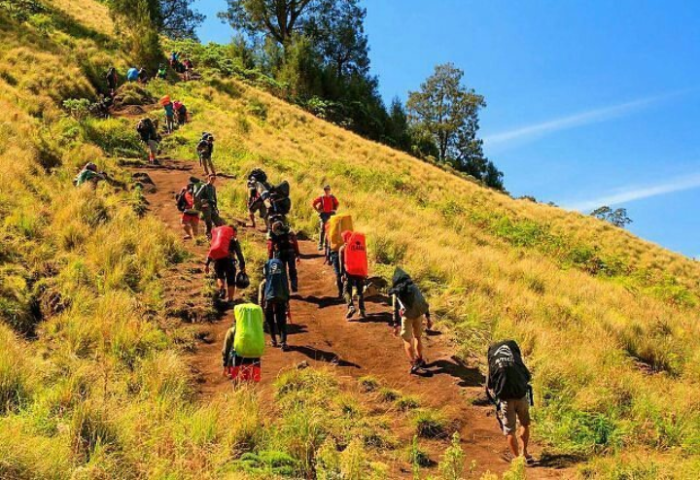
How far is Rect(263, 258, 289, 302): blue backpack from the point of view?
9.13 meters

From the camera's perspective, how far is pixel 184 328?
31.7 feet

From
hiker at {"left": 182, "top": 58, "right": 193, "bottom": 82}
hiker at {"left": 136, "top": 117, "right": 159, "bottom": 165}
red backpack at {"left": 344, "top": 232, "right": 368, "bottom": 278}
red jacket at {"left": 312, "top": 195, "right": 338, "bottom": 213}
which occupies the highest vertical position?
hiker at {"left": 182, "top": 58, "right": 193, "bottom": 82}

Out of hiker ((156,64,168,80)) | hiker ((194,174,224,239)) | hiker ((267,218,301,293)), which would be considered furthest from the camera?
hiker ((156,64,168,80))

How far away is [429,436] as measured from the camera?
7207 mm

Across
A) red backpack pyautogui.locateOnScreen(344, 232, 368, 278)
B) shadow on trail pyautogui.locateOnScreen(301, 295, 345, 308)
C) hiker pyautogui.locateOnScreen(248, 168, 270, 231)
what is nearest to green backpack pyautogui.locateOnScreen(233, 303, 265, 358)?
red backpack pyautogui.locateOnScreen(344, 232, 368, 278)

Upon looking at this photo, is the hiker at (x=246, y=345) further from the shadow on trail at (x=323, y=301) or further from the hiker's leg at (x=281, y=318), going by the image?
the shadow on trail at (x=323, y=301)

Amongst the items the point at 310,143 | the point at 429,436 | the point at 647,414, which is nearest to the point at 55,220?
the point at 429,436

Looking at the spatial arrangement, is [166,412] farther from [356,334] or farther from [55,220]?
[55,220]

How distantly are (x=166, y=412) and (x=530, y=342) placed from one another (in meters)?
7.26

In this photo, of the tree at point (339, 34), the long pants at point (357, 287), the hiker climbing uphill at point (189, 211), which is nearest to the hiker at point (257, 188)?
the hiker climbing uphill at point (189, 211)

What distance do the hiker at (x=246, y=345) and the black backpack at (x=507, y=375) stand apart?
124 inches

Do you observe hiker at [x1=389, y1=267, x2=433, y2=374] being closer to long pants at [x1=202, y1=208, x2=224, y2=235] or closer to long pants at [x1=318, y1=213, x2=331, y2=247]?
long pants at [x1=318, y1=213, x2=331, y2=247]

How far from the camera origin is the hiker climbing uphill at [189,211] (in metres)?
13.6

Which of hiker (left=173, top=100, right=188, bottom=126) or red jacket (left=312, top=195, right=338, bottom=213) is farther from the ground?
hiker (left=173, top=100, right=188, bottom=126)
